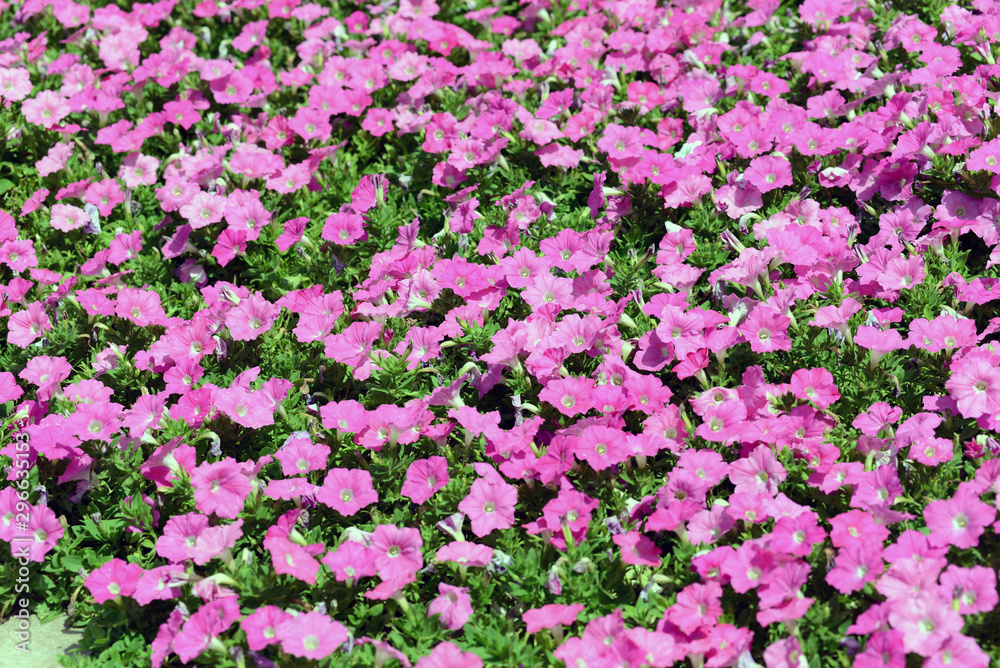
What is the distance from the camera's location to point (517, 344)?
4.80 metres

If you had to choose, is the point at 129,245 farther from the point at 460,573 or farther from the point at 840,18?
the point at 840,18

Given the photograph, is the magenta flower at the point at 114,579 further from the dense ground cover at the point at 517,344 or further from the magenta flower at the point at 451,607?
the magenta flower at the point at 451,607

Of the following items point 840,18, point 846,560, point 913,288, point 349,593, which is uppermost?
point 840,18

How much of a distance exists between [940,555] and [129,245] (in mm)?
4813

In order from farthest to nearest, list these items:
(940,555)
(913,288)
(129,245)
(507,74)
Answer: (507,74), (129,245), (913,288), (940,555)

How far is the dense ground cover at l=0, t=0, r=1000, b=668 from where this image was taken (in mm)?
4035

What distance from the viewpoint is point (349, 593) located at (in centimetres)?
425

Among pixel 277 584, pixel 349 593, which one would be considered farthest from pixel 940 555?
pixel 277 584

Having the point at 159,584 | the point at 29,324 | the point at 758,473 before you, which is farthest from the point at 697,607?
the point at 29,324

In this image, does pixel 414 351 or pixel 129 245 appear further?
pixel 129 245

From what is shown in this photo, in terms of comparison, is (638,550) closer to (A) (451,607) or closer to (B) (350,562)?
(A) (451,607)

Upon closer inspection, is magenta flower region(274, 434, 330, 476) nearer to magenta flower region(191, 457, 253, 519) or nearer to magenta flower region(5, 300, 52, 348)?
magenta flower region(191, 457, 253, 519)

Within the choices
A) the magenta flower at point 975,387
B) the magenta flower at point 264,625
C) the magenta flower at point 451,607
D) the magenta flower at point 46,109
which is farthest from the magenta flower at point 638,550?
the magenta flower at point 46,109

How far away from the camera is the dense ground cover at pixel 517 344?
404cm
